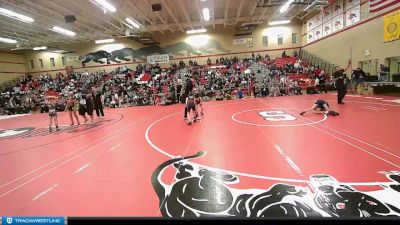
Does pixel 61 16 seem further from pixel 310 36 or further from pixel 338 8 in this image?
pixel 310 36

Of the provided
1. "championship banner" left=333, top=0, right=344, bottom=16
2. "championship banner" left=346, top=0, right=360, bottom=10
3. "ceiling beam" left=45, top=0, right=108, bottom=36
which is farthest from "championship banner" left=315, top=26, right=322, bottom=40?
"ceiling beam" left=45, top=0, right=108, bottom=36

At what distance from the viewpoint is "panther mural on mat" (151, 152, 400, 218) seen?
3268 mm

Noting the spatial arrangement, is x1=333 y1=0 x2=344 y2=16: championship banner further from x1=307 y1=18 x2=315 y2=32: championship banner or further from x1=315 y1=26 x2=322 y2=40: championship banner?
x1=307 y1=18 x2=315 y2=32: championship banner

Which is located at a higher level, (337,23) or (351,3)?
(351,3)

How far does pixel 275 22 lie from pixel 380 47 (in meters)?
13.1

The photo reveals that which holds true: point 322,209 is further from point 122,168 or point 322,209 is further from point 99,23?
point 99,23

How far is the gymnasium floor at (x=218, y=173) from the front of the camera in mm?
3543

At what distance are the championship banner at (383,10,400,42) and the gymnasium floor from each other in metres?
8.74

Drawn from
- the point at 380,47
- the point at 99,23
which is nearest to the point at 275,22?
the point at 380,47

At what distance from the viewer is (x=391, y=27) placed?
15172 millimetres

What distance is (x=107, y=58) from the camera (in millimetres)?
32000

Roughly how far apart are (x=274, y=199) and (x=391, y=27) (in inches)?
634

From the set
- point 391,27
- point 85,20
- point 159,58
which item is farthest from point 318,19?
point 85,20

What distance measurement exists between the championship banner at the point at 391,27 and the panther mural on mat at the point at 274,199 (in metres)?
13.8
